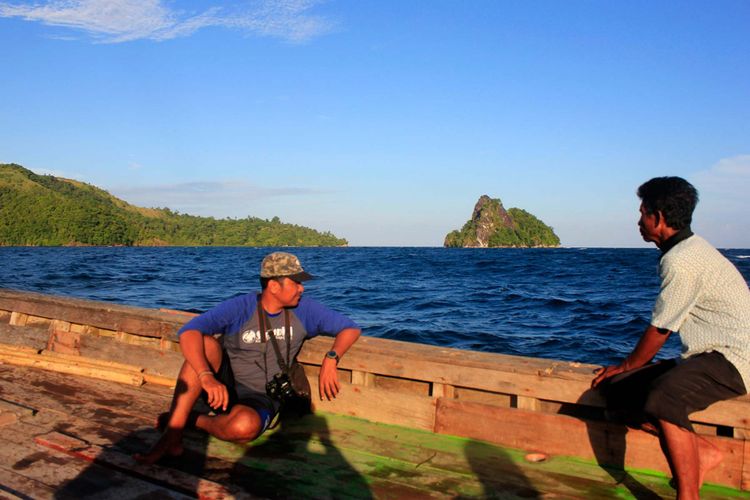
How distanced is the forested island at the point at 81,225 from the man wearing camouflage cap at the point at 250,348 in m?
140

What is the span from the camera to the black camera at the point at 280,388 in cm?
410

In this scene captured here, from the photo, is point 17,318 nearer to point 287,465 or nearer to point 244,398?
point 244,398

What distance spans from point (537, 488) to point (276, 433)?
6.01ft

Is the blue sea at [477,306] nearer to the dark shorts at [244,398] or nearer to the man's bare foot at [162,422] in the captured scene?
the dark shorts at [244,398]

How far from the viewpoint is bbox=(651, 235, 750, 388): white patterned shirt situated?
2.91m

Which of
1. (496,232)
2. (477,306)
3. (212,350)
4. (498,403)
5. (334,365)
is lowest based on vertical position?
(477,306)

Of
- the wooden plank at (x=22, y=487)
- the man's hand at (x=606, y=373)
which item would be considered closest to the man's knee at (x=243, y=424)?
the wooden plank at (x=22, y=487)

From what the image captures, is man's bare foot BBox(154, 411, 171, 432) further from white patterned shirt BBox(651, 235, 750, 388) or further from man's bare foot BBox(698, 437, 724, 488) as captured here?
man's bare foot BBox(698, 437, 724, 488)

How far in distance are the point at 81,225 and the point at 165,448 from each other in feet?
468

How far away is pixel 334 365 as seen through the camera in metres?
4.10

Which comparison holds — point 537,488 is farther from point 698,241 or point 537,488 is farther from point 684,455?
point 698,241

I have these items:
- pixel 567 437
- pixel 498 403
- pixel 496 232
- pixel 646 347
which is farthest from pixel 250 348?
pixel 496 232

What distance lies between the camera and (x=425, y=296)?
21.7 meters

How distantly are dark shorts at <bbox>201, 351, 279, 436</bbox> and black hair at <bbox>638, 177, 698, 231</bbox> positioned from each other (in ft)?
8.93
